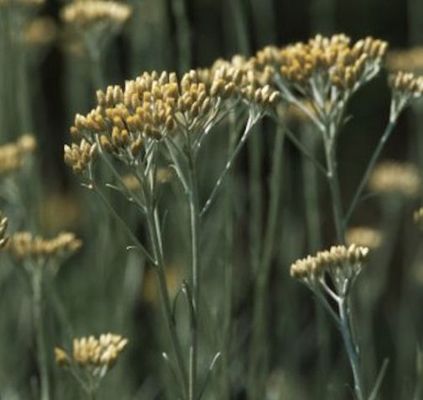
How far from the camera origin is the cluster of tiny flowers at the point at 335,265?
7.13 ft

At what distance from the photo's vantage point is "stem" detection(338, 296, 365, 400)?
6.74 ft

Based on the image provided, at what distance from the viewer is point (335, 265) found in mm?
2203

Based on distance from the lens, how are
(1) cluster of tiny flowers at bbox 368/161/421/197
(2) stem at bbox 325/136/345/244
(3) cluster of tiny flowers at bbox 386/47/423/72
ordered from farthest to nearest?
(1) cluster of tiny flowers at bbox 368/161/421/197 < (3) cluster of tiny flowers at bbox 386/47/423/72 < (2) stem at bbox 325/136/345/244

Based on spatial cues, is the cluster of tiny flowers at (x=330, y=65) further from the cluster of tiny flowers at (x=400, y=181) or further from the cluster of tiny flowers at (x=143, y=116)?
the cluster of tiny flowers at (x=400, y=181)

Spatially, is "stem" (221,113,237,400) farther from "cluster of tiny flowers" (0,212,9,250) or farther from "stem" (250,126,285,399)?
"cluster of tiny flowers" (0,212,9,250)

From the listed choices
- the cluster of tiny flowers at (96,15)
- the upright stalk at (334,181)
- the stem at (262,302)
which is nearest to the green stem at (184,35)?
the cluster of tiny flowers at (96,15)

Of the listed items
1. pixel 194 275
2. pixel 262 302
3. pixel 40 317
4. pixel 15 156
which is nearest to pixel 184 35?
pixel 15 156

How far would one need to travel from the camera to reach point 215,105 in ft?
7.16

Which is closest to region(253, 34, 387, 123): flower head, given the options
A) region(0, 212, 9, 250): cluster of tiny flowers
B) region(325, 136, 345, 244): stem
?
region(325, 136, 345, 244): stem

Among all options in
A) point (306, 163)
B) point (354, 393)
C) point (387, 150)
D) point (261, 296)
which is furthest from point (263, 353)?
point (387, 150)

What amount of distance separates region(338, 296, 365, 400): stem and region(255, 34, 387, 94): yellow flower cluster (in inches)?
20.7

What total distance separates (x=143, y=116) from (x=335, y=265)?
17.8 inches

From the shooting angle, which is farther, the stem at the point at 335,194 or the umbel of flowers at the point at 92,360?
the stem at the point at 335,194

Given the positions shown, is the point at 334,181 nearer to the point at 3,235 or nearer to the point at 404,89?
the point at 404,89
